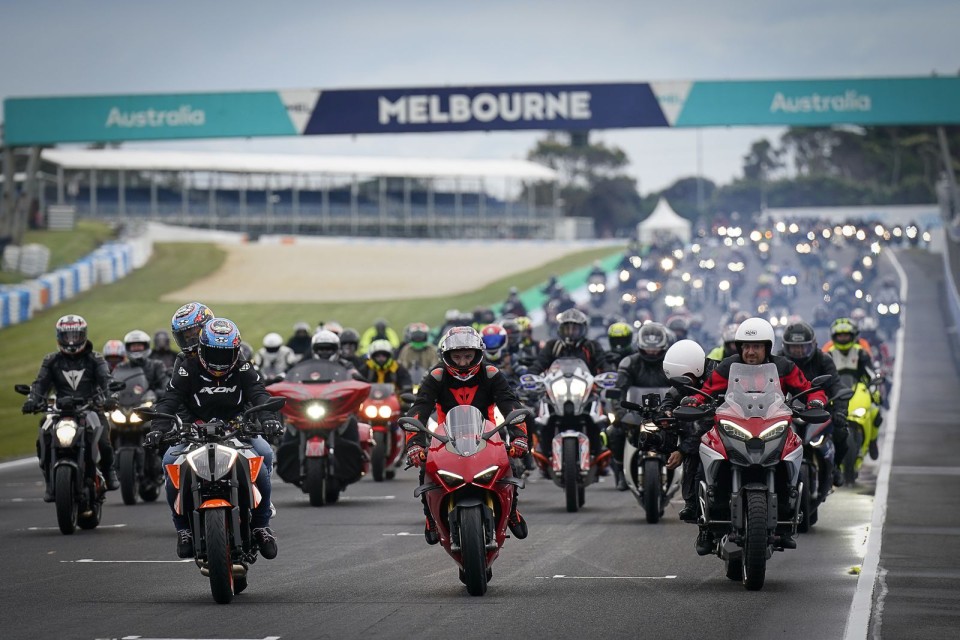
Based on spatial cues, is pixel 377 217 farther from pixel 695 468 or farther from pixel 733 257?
pixel 695 468

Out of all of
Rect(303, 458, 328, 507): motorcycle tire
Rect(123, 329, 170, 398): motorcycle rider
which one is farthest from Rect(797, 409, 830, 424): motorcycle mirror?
Rect(123, 329, 170, 398): motorcycle rider

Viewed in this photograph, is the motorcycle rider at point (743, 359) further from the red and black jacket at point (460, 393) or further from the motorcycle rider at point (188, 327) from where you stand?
the motorcycle rider at point (188, 327)

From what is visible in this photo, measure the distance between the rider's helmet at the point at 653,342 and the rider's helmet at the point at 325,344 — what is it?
12.5ft

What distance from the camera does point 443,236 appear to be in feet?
403

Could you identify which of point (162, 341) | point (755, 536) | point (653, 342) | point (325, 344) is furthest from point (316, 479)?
point (755, 536)

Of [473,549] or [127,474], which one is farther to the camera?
[127,474]

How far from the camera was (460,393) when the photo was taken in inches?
474

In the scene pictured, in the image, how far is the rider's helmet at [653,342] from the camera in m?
17.4

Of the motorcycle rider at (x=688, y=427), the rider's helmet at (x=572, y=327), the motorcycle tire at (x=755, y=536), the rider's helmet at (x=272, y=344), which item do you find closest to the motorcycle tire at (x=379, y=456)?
the rider's helmet at (x=572, y=327)

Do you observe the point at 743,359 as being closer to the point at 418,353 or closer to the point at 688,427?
the point at 688,427

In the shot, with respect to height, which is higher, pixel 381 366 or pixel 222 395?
pixel 381 366

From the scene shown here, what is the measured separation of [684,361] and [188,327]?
13.3 feet

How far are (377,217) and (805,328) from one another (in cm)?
10345

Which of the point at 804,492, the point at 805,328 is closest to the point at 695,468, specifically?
the point at 804,492
